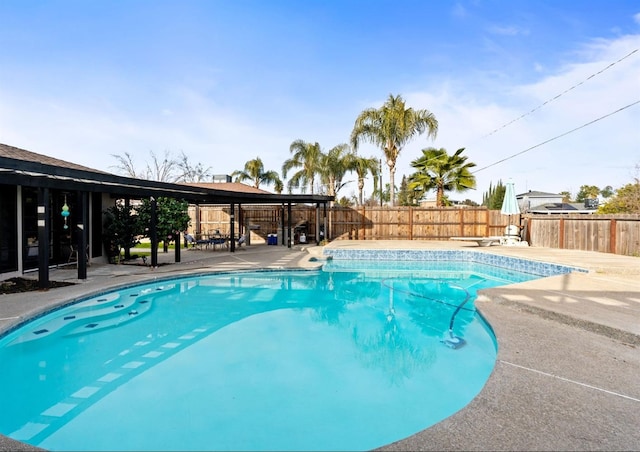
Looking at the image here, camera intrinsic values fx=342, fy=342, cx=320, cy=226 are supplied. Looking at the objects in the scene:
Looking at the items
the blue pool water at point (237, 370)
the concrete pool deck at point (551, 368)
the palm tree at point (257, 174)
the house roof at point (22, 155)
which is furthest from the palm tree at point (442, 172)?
the palm tree at point (257, 174)

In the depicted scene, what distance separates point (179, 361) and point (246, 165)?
1101 inches

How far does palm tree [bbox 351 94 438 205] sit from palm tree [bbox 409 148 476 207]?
1.20 metres

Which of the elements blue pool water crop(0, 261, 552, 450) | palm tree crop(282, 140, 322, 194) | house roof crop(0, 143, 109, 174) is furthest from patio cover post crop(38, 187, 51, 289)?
palm tree crop(282, 140, 322, 194)

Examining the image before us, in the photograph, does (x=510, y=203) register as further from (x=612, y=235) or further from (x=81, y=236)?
(x=81, y=236)

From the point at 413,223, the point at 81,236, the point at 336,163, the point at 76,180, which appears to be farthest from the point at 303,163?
the point at 81,236

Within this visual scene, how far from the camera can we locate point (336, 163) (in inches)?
992

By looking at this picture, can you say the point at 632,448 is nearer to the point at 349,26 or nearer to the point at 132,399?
the point at 132,399

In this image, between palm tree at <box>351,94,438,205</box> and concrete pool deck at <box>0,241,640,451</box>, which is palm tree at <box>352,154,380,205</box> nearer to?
palm tree at <box>351,94,438,205</box>

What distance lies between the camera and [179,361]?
4.34 m

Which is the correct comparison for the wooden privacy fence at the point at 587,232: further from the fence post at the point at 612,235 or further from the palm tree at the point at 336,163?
the palm tree at the point at 336,163

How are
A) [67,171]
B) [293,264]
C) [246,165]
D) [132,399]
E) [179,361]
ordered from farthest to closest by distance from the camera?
[246,165] → [293,264] → [67,171] → [179,361] → [132,399]

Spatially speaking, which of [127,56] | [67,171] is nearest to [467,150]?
[127,56]

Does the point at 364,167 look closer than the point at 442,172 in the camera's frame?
No

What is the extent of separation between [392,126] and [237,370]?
661 inches
